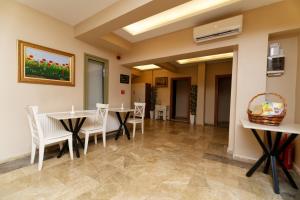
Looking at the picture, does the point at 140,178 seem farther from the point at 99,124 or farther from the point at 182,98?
the point at 182,98

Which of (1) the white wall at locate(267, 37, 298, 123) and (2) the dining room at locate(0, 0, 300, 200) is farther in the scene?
(1) the white wall at locate(267, 37, 298, 123)

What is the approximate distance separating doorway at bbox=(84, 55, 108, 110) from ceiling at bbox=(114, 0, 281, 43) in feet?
3.25

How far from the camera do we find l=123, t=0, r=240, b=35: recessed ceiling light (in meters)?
2.35

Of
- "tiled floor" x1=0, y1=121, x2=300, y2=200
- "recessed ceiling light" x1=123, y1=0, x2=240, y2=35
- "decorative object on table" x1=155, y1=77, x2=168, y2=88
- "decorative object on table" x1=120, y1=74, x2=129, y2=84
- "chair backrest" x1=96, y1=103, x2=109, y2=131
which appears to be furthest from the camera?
"decorative object on table" x1=155, y1=77, x2=168, y2=88

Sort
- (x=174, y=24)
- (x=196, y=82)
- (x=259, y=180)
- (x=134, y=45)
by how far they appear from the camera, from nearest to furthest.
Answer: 1. (x=259, y=180)
2. (x=174, y=24)
3. (x=134, y=45)
4. (x=196, y=82)

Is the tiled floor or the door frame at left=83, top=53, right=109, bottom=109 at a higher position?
the door frame at left=83, top=53, right=109, bottom=109

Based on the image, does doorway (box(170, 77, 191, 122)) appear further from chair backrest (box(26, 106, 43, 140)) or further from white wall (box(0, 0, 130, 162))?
chair backrest (box(26, 106, 43, 140))

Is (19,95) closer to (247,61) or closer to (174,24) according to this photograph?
(174,24)

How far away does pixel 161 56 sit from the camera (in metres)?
3.43

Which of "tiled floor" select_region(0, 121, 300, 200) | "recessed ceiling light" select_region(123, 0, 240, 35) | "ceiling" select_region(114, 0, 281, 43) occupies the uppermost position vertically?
"recessed ceiling light" select_region(123, 0, 240, 35)

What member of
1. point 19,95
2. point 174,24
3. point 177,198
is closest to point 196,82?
point 174,24

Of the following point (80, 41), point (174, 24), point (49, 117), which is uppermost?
point (174, 24)

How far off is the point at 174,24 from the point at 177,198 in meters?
3.01

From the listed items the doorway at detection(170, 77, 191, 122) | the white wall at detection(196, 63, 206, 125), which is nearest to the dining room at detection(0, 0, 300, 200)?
the white wall at detection(196, 63, 206, 125)
